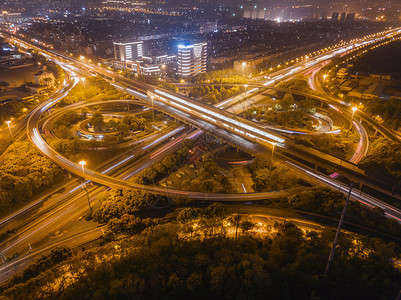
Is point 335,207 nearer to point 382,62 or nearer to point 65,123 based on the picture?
point 65,123

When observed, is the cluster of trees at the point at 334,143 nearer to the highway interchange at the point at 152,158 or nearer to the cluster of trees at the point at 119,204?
the highway interchange at the point at 152,158

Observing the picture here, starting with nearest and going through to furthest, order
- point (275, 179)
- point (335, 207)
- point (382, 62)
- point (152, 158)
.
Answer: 1. point (335, 207)
2. point (275, 179)
3. point (152, 158)
4. point (382, 62)

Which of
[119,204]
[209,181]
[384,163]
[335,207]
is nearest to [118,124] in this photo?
[119,204]

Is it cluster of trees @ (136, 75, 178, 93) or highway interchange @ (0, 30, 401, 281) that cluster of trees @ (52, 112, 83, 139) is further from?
cluster of trees @ (136, 75, 178, 93)

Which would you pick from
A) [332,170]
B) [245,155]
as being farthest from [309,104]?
[332,170]

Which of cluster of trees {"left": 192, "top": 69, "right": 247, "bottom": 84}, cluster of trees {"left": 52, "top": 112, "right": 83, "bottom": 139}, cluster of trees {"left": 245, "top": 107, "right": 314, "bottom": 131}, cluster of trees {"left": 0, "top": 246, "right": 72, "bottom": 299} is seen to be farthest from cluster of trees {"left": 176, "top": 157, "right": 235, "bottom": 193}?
cluster of trees {"left": 192, "top": 69, "right": 247, "bottom": 84}

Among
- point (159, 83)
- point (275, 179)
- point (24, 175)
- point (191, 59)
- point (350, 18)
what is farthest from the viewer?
point (350, 18)
